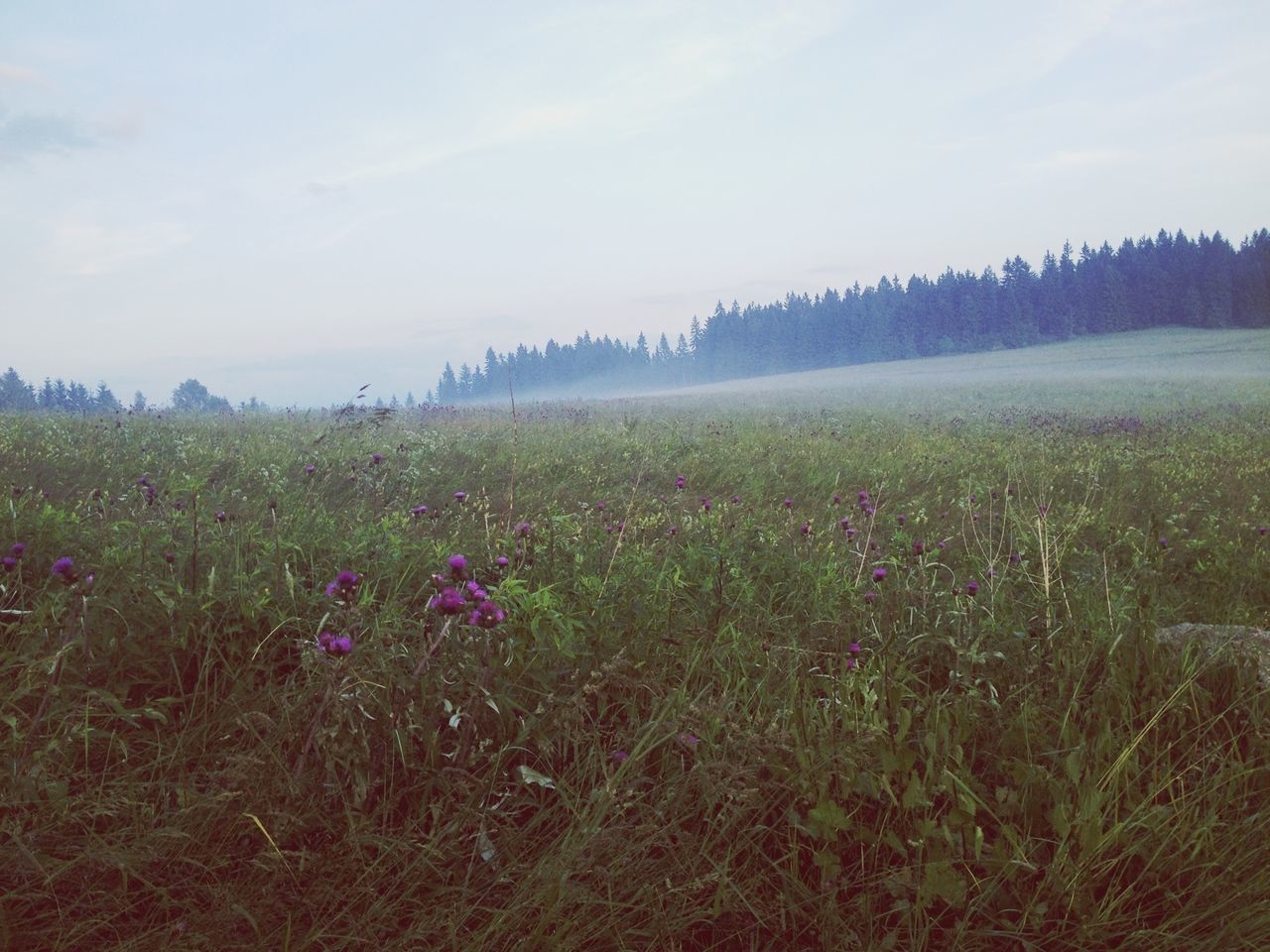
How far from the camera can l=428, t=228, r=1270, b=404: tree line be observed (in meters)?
71.9

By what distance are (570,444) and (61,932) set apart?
7.51 metres

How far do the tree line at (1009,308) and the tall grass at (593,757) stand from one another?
85.1 metres

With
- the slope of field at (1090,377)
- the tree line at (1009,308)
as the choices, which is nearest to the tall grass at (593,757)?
the slope of field at (1090,377)

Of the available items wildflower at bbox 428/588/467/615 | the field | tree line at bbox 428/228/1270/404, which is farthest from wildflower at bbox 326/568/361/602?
tree line at bbox 428/228/1270/404

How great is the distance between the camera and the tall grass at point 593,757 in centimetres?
160

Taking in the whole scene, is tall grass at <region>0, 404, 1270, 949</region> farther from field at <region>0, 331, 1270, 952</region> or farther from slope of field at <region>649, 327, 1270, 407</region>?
slope of field at <region>649, 327, 1270, 407</region>

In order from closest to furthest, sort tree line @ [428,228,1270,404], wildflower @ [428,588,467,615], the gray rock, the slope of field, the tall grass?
1. the tall grass
2. wildflower @ [428,588,467,615]
3. the gray rock
4. the slope of field
5. tree line @ [428,228,1270,404]

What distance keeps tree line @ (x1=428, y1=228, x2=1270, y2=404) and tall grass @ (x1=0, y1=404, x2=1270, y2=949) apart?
85.1 m

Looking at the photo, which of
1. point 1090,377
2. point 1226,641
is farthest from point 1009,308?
point 1226,641

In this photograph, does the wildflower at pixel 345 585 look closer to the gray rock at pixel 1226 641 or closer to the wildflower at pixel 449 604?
the wildflower at pixel 449 604

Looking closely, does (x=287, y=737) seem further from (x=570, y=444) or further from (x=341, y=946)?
(x=570, y=444)

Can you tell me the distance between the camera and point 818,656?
2764 mm

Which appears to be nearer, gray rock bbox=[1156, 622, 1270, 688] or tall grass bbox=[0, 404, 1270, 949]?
tall grass bbox=[0, 404, 1270, 949]

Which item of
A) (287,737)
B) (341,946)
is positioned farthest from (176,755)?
(341,946)
